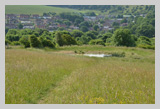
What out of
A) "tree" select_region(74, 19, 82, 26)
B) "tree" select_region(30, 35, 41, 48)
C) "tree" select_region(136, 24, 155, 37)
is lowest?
"tree" select_region(30, 35, 41, 48)

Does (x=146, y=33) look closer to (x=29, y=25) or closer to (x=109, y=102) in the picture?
(x=29, y=25)

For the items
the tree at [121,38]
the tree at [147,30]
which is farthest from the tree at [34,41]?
the tree at [147,30]

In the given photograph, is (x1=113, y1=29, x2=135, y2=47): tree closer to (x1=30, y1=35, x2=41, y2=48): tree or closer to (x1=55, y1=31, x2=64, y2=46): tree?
(x1=55, y1=31, x2=64, y2=46): tree

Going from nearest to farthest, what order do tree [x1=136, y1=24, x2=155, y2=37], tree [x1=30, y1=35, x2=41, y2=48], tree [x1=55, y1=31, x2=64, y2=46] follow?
tree [x1=30, y1=35, x2=41, y2=48], tree [x1=55, y1=31, x2=64, y2=46], tree [x1=136, y1=24, x2=155, y2=37]

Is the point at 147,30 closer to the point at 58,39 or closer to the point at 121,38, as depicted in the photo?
the point at 121,38

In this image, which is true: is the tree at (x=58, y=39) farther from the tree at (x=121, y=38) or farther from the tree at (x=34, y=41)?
the tree at (x=121, y=38)

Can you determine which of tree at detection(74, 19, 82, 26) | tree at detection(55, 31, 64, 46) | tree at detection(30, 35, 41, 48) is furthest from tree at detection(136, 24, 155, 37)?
tree at detection(30, 35, 41, 48)

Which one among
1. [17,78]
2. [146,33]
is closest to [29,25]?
[146,33]

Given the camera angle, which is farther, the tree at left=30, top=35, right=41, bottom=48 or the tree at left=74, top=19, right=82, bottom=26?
the tree at left=74, top=19, right=82, bottom=26

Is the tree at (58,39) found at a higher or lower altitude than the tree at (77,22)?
lower

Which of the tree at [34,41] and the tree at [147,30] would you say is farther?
the tree at [147,30]

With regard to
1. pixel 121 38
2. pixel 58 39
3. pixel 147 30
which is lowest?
pixel 58 39

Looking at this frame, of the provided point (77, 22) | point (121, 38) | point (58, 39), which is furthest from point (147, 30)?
point (58, 39)

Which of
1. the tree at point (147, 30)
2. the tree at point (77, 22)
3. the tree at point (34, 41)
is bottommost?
the tree at point (34, 41)
